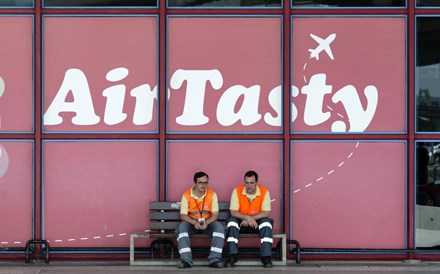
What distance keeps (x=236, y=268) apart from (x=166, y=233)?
3.56ft

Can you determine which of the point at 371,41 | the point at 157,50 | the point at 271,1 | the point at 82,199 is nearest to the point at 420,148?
the point at 371,41

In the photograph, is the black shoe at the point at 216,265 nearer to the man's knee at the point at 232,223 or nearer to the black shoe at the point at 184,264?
the black shoe at the point at 184,264

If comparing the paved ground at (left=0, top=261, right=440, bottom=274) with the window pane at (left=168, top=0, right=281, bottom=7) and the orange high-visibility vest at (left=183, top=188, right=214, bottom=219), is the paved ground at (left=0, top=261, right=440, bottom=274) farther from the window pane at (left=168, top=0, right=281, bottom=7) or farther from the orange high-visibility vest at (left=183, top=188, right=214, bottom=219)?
the window pane at (left=168, top=0, right=281, bottom=7)

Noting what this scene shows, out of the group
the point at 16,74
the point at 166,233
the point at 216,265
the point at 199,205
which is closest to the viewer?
the point at 216,265

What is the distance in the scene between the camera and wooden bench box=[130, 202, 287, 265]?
10.7 meters

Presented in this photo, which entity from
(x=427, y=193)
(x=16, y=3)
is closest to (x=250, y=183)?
(x=427, y=193)

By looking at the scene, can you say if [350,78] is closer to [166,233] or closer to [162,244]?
[166,233]

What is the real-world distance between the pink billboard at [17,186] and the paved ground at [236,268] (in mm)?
553

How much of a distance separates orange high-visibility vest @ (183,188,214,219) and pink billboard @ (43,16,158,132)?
109 centimetres

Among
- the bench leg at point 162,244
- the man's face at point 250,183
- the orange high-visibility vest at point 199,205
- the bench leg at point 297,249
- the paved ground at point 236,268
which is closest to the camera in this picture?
the paved ground at point 236,268

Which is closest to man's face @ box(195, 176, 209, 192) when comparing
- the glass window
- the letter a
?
the letter a

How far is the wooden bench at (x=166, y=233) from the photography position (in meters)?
10.7

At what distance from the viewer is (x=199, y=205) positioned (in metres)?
10.8

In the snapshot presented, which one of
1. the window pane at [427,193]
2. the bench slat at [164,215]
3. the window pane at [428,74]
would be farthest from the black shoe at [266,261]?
the window pane at [428,74]
